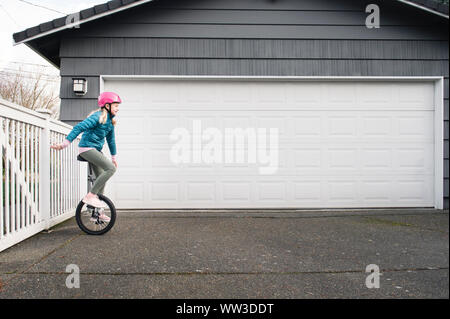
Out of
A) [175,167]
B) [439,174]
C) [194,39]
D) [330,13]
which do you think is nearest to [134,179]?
[175,167]

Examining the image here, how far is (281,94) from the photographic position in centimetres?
529

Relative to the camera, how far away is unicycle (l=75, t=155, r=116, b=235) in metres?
3.16

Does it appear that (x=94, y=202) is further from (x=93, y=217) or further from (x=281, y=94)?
(x=281, y=94)

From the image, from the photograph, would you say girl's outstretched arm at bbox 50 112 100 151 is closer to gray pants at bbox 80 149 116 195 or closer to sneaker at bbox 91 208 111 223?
→ gray pants at bbox 80 149 116 195

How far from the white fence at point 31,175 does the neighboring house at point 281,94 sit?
127 centimetres

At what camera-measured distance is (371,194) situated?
5230 mm

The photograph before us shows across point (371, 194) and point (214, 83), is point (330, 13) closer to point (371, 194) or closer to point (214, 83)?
point (214, 83)
